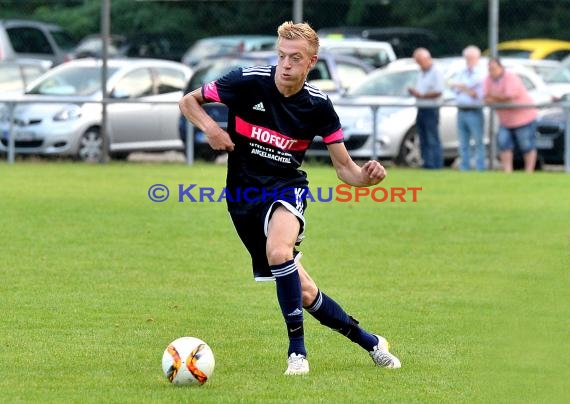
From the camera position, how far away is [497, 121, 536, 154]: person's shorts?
22.0 meters

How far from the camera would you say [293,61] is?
7961 millimetres

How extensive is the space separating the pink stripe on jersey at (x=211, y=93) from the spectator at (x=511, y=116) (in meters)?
14.2

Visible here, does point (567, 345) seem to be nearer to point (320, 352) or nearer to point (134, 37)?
point (320, 352)

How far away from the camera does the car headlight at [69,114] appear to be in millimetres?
22531

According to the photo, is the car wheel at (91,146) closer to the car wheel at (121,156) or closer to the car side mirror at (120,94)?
the car wheel at (121,156)

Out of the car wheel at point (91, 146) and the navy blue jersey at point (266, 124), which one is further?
the car wheel at point (91, 146)

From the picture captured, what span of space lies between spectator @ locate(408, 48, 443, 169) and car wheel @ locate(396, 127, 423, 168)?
1.16ft

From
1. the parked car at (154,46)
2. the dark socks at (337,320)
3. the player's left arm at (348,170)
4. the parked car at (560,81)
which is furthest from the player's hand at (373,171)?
the parked car at (154,46)

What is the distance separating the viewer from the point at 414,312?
10.5 meters

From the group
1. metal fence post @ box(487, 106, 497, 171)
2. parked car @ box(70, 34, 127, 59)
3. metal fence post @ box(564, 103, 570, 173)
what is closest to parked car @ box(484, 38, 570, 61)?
metal fence post @ box(487, 106, 497, 171)

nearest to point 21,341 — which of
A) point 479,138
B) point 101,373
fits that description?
point 101,373

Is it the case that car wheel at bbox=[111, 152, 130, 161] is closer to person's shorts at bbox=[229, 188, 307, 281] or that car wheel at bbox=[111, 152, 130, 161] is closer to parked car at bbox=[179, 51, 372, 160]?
parked car at bbox=[179, 51, 372, 160]

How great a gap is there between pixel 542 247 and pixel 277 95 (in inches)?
225
